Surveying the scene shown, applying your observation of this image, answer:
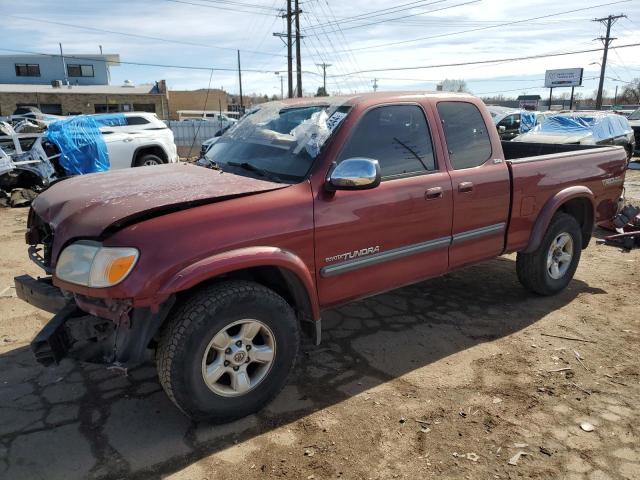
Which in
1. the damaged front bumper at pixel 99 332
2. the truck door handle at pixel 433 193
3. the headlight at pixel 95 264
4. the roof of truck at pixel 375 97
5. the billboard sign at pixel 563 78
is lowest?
the damaged front bumper at pixel 99 332

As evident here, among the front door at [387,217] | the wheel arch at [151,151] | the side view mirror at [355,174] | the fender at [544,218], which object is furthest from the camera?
the wheel arch at [151,151]

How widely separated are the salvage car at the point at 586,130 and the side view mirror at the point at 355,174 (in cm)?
1120

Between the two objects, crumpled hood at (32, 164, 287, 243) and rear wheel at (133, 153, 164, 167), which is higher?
crumpled hood at (32, 164, 287, 243)

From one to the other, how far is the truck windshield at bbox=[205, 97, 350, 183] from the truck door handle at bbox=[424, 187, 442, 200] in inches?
32.5

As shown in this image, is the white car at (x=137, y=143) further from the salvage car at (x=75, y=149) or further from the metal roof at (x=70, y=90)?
the metal roof at (x=70, y=90)

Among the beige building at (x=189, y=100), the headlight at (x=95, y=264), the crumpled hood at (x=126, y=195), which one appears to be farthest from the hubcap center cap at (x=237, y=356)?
the beige building at (x=189, y=100)

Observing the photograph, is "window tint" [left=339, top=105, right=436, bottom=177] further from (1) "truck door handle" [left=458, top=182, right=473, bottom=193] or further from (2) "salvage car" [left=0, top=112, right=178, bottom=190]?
(2) "salvage car" [left=0, top=112, right=178, bottom=190]

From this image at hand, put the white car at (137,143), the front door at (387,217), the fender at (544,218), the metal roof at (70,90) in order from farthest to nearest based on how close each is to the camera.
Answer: the metal roof at (70,90)
the white car at (137,143)
the fender at (544,218)
the front door at (387,217)

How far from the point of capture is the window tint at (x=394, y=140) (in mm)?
3402

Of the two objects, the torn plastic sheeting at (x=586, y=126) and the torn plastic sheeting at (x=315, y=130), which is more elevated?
the torn plastic sheeting at (x=315, y=130)

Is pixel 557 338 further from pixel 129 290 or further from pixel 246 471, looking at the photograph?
pixel 129 290

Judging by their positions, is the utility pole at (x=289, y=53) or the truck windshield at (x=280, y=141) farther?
the utility pole at (x=289, y=53)

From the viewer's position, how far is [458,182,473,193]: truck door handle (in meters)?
3.80

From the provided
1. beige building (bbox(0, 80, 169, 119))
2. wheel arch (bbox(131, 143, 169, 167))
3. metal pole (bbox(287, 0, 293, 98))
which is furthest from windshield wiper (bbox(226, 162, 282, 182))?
beige building (bbox(0, 80, 169, 119))
